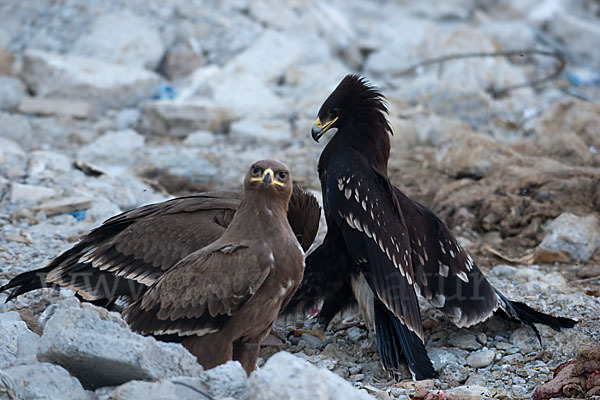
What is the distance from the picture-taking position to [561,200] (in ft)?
22.7

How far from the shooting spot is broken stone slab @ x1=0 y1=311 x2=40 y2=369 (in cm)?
367

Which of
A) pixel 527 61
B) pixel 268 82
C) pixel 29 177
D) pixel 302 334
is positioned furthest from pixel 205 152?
pixel 527 61

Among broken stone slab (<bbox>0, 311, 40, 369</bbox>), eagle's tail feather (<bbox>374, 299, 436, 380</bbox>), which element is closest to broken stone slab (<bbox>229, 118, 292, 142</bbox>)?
eagle's tail feather (<bbox>374, 299, 436, 380</bbox>)

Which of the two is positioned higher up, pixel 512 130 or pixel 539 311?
pixel 512 130

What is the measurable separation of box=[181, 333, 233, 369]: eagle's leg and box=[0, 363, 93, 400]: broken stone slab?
0.66 m

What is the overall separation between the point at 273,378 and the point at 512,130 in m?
7.62

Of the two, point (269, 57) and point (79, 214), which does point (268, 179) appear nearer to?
point (79, 214)

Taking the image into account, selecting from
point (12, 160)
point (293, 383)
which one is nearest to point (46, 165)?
point (12, 160)

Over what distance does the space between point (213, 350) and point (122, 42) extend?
8.11m

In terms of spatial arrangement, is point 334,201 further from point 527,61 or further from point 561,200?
point 527,61

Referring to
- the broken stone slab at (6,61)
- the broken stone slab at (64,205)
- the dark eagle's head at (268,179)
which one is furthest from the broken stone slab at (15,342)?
the broken stone slab at (6,61)

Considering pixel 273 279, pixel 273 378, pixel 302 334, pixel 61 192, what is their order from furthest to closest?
pixel 61 192
pixel 302 334
pixel 273 279
pixel 273 378

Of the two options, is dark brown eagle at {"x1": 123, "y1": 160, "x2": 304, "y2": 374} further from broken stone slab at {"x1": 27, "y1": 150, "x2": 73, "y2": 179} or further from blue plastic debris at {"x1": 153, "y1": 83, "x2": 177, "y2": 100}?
blue plastic debris at {"x1": 153, "y1": 83, "x2": 177, "y2": 100}

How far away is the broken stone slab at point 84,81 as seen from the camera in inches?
382
